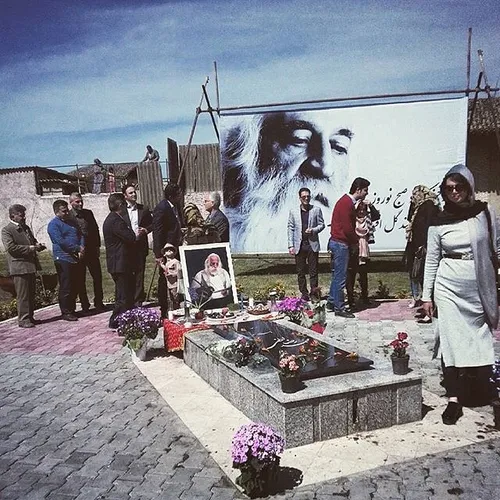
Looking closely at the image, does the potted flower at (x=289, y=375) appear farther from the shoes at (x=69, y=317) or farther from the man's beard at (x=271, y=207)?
the man's beard at (x=271, y=207)

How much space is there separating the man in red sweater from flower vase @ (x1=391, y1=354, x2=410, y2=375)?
395cm

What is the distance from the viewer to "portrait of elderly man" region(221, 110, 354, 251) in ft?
42.9

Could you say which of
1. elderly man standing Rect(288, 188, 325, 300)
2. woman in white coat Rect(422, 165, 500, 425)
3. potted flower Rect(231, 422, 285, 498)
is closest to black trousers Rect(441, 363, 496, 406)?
woman in white coat Rect(422, 165, 500, 425)

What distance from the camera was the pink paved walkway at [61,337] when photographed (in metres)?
7.30

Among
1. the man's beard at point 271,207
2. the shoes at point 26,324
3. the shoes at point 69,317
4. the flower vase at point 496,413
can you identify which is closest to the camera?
the flower vase at point 496,413

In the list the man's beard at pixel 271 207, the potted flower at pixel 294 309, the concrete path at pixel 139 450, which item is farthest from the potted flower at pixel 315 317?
the man's beard at pixel 271 207

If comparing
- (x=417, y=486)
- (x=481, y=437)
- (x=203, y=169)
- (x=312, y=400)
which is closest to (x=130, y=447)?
(x=312, y=400)

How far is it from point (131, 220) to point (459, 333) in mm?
5983

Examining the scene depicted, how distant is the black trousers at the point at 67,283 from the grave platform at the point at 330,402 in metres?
5.16

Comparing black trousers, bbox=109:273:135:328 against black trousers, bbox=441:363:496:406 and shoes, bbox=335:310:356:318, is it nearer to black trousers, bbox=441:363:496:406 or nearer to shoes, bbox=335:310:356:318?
shoes, bbox=335:310:356:318

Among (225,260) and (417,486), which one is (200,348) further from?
(417,486)

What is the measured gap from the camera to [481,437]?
13.3ft

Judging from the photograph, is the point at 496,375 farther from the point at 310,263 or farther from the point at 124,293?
the point at 124,293

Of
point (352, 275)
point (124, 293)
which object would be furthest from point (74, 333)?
point (352, 275)
